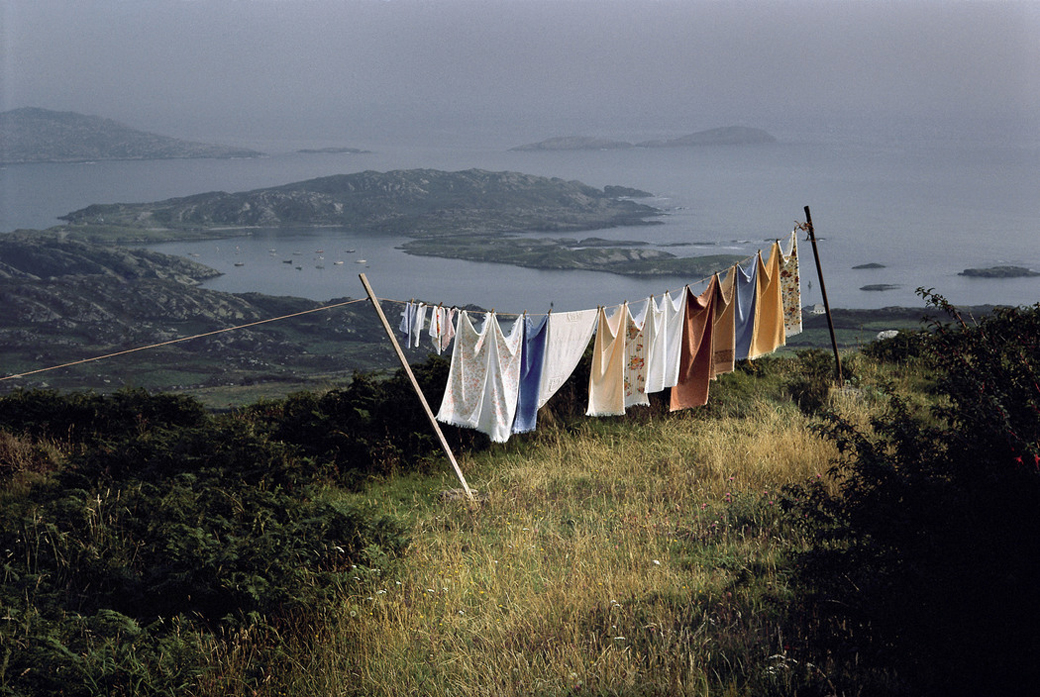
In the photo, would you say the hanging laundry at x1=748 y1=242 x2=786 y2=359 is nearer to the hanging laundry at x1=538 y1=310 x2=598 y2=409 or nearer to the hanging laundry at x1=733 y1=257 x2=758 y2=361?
the hanging laundry at x1=733 y1=257 x2=758 y2=361

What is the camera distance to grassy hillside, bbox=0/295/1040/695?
399 centimetres

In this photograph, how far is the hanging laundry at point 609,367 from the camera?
1061cm

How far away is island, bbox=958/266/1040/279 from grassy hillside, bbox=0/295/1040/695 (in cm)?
12902

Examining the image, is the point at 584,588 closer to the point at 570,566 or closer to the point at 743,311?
the point at 570,566

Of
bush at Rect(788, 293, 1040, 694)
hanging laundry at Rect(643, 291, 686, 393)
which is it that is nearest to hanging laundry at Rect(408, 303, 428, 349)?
hanging laundry at Rect(643, 291, 686, 393)

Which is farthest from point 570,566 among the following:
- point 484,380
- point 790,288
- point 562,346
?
point 790,288

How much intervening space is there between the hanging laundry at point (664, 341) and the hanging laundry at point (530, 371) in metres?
1.75

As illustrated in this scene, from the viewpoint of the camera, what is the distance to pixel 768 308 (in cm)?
1281

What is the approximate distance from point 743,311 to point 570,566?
7.51 m

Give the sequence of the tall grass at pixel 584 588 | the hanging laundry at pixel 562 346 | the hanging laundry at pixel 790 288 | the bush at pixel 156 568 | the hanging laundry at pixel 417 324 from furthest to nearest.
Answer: the hanging laundry at pixel 790 288
the hanging laundry at pixel 562 346
the hanging laundry at pixel 417 324
the bush at pixel 156 568
the tall grass at pixel 584 588

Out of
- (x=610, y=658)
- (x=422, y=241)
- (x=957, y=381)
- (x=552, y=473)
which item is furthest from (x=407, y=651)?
(x=422, y=241)

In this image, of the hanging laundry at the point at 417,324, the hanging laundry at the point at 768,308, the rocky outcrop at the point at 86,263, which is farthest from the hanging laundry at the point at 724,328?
the rocky outcrop at the point at 86,263

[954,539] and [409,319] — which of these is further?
[409,319]

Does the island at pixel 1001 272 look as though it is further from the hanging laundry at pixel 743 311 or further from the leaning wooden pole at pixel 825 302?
the hanging laundry at pixel 743 311
